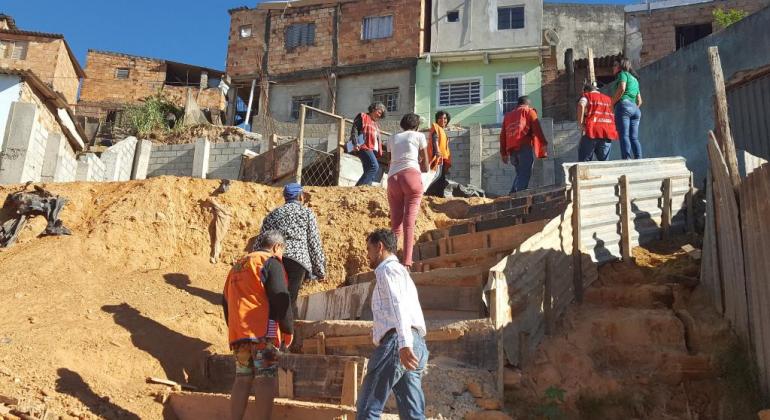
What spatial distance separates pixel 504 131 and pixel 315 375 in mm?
6050

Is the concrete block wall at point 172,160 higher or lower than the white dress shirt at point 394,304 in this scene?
higher

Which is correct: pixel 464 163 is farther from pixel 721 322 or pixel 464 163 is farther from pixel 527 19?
pixel 721 322

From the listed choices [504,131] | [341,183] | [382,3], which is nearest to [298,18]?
[382,3]

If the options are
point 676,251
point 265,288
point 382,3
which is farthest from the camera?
point 382,3

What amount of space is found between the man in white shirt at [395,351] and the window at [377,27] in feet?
77.8

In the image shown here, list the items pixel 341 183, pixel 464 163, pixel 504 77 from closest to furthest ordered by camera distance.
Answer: pixel 341 183
pixel 464 163
pixel 504 77

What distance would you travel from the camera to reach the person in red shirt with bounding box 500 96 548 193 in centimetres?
1044

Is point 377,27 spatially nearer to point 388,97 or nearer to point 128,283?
point 388,97

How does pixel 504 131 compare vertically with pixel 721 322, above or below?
above

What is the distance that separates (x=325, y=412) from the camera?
16.5 ft

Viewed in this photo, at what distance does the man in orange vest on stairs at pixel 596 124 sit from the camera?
1005 cm

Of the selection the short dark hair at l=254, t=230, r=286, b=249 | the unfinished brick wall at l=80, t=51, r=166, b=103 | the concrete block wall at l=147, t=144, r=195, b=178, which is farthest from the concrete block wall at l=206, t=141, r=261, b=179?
the short dark hair at l=254, t=230, r=286, b=249

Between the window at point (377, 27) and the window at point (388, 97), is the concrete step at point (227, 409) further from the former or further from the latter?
the window at point (377, 27)

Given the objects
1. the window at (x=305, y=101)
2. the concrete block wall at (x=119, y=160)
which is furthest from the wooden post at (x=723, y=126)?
the window at (x=305, y=101)
